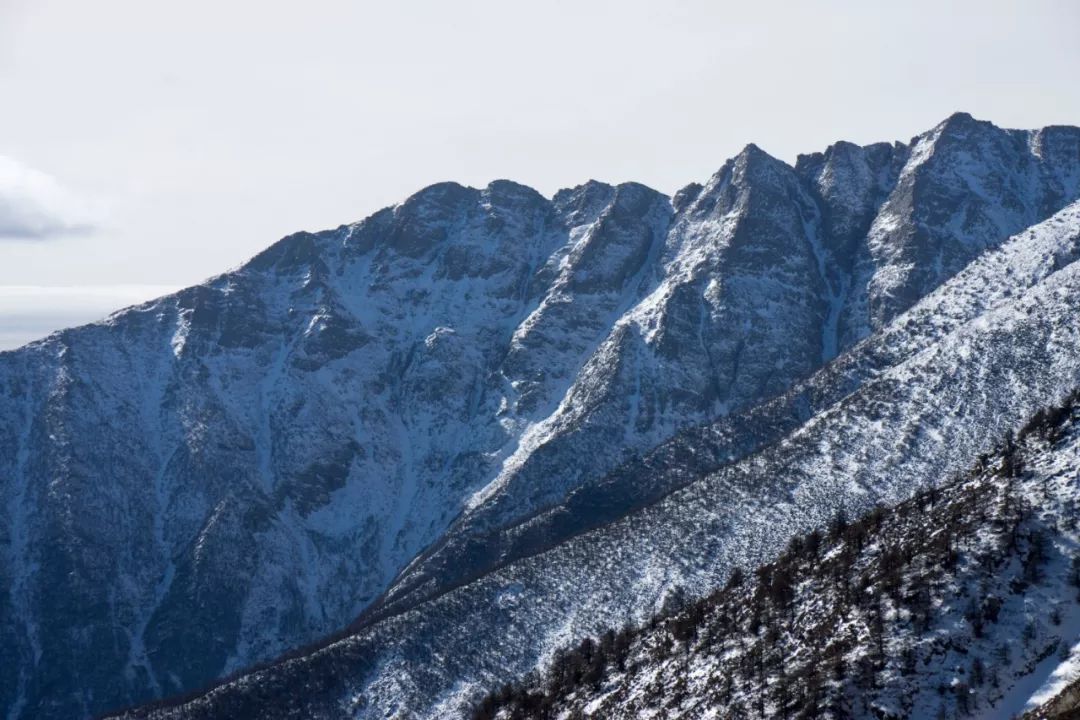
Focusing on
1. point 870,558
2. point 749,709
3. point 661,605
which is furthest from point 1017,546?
point 661,605

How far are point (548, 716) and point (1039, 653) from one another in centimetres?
4631

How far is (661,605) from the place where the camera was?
19888 centimetres

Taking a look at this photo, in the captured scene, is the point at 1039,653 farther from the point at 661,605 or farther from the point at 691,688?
the point at 661,605

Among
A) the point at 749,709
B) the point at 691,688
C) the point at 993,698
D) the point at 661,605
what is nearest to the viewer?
the point at 993,698

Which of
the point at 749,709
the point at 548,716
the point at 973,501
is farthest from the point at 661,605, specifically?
the point at 749,709

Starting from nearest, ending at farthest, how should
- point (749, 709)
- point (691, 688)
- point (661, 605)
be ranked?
point (749, 709) < point (691, 688) < point (661, 605)

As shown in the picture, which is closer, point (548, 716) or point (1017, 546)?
point (1017, 546)

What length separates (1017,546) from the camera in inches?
3652

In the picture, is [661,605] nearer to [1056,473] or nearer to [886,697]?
[1056,473]

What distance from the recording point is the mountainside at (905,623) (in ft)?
268

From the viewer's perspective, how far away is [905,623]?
88.1 m

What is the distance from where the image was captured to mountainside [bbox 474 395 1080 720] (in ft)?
268

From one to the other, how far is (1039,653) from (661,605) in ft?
390

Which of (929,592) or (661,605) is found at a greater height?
(929,592)
